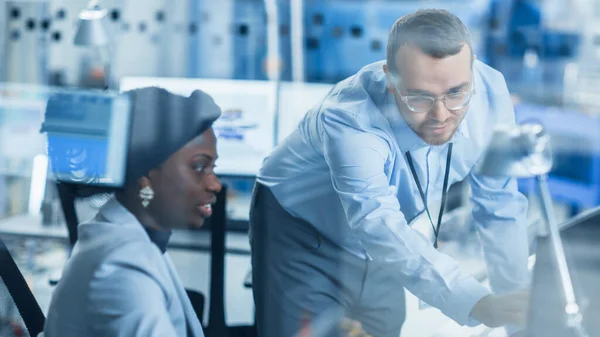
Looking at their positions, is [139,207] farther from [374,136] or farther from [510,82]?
[510,82]

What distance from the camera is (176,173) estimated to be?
4.06ft

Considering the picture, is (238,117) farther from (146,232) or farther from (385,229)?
(385,229)

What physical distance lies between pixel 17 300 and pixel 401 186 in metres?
0.77

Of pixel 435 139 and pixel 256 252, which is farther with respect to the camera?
pixel 256 252

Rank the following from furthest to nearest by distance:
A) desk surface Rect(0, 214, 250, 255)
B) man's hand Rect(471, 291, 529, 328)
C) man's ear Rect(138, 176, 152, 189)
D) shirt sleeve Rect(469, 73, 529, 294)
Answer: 1. desk surface Rect(0, 214, 250, 255)
2. man's ear Rect(138, 176, 152, 189)
3. shirt sleeve Rect(469, 73, 529, 294)
4. man's hand Rect(471, 291, 529, 328)

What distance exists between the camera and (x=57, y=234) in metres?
1.76

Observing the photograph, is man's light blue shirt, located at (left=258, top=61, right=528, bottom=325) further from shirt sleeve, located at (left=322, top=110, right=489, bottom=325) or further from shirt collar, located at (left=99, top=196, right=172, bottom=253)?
shirt collar, located at (left=99, top=196, right=172, bottom=253)

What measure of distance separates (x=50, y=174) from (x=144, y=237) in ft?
1.36

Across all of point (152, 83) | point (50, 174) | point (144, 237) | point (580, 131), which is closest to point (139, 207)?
point (144, 237)

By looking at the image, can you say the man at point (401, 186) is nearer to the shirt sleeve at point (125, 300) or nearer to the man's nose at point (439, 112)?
the man's nose at point (439, 112)

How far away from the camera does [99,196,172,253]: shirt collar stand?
1221 mm

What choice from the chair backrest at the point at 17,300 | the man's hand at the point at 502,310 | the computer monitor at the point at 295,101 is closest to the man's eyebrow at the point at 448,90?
the computer monitor at the point at 295,101

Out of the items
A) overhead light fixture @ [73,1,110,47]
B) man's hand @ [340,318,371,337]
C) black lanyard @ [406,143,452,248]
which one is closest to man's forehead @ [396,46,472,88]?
black lanyard @ [406,143,452,248]

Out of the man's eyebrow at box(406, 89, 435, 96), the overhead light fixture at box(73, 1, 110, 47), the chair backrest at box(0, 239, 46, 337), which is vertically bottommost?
the chair backrest at box(0, 239, 46, 337)
